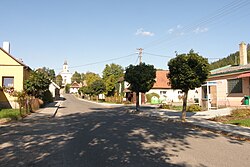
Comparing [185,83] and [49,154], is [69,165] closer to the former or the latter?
[49,154]

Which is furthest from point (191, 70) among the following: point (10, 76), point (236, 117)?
point (10, 76)

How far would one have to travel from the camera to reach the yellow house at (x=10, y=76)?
27.0 meters

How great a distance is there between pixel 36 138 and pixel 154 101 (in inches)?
1305

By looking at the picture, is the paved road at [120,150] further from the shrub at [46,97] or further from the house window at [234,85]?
the shrub at [46,97]

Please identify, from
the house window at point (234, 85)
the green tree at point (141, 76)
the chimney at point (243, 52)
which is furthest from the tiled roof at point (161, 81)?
the house window at point (234, 85)

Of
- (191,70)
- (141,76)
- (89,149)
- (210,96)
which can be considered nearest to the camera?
(89,149)

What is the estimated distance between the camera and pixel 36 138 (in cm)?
1086

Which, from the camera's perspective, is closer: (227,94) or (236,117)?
(236,117)

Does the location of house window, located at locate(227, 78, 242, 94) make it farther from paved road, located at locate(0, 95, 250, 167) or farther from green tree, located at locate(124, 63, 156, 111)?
paved road, located at locate(0, 95, 250, 167)

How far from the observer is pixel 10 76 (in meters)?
Answer: 27.6

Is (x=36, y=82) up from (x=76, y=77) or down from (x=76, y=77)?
down

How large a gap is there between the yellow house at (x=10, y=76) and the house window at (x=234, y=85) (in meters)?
20.2

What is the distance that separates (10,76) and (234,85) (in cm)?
2160

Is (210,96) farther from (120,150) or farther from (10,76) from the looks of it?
(120,150)
